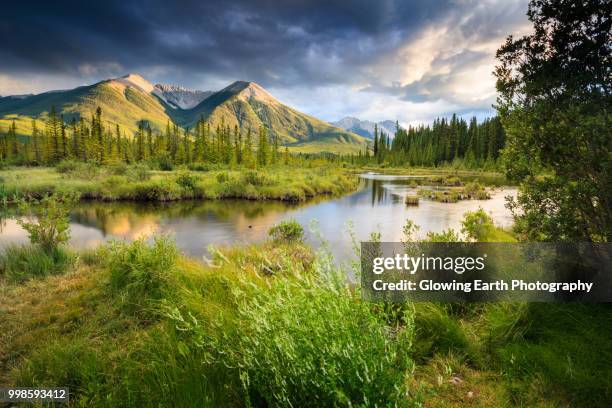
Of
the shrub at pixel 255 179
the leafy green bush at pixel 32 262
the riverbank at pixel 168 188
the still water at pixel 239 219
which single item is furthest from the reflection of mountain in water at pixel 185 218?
the leafy green bush at pixel 32 262

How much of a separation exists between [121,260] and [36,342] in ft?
7.29

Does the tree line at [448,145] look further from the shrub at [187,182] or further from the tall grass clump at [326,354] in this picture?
the tall grass clump at [326,354]

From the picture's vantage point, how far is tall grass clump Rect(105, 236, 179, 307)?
5.94 meters

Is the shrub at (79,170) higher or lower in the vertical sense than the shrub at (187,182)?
higher

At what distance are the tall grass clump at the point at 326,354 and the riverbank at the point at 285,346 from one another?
0.02 m

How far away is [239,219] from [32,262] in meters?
14.9

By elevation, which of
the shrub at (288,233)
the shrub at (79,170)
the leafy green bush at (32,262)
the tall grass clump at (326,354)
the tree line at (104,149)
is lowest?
the shrub at (288,233)

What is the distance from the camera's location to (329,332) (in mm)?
2586

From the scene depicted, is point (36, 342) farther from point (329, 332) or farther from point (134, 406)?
point (329, 332)

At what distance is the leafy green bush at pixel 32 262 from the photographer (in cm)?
798

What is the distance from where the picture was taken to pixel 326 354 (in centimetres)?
251
